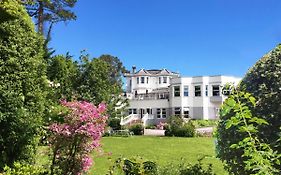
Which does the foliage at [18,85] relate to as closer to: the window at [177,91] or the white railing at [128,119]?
the white railing at [128,119]

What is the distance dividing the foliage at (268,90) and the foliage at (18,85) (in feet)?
15.7

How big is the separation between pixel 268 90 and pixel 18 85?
5231 mm

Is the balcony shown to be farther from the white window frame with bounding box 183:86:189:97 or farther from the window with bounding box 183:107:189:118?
the window with bounding box 183:107:189:118

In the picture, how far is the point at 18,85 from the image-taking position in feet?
27.8

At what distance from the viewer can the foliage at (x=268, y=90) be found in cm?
589

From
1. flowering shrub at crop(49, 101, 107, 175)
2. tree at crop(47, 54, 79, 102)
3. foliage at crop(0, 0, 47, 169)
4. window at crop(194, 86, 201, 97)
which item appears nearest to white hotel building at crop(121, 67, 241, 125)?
window at crop(194, 86, 201, 97)

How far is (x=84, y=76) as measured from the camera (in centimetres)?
2773

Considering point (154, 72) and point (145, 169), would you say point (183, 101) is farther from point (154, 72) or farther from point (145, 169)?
point (145, 169)

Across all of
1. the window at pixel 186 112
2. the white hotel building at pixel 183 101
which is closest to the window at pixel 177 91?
the white hotel building at pixel 183 101

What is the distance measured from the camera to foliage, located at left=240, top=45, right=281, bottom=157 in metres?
5.89

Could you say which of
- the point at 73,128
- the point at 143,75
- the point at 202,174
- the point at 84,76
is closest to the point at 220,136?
the point at 202,174

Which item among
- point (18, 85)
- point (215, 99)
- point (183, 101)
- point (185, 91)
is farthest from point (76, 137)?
point (185, 91)

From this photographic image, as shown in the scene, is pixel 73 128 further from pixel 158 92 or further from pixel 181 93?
pixel 158 92

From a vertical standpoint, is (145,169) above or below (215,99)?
below
